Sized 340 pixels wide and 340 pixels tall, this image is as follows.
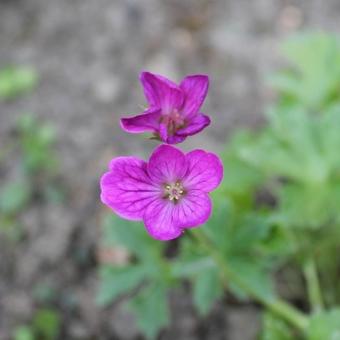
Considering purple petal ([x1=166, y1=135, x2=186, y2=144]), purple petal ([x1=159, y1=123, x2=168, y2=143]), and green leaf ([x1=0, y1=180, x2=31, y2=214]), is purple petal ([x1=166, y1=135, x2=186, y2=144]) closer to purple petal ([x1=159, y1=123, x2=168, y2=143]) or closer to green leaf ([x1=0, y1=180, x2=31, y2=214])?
purple petal ([x1=159, y1=123, x2=168, y2=143])

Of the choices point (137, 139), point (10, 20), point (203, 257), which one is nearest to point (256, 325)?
point (203, 257)

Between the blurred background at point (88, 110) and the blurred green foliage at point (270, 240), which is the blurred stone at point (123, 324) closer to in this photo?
the blurred background at point (88, 110)

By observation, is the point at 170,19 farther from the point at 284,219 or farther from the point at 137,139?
the point at 284,219

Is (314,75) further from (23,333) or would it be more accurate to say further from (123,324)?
(23,333)

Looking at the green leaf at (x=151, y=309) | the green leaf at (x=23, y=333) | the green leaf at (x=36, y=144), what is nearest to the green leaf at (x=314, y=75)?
the green leaf at (x=151, y=309)

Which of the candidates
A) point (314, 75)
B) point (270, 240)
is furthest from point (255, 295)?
point (314, 75)
